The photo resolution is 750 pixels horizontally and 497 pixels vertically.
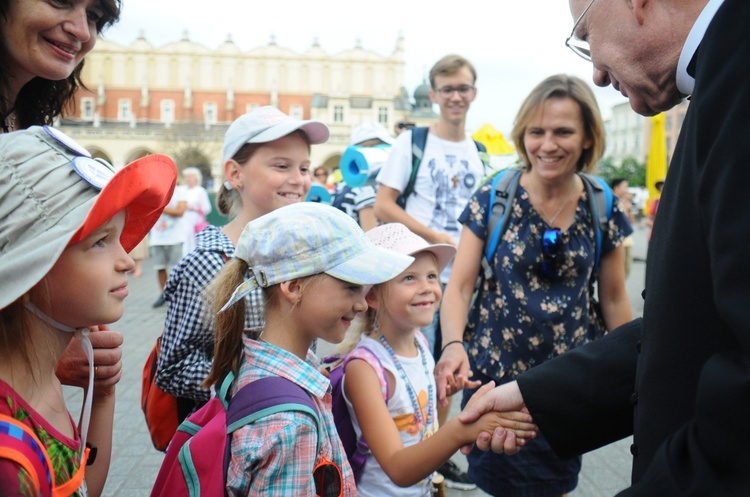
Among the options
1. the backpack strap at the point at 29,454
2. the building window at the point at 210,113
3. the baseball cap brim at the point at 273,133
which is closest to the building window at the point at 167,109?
the building window at the point at 210,113

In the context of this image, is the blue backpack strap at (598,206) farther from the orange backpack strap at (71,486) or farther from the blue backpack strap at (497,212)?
the orange backpack strap at (71,486)

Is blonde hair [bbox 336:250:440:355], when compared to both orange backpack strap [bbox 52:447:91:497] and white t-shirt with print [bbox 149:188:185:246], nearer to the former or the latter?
orange backpack strap [bbox 52:447:91:497]

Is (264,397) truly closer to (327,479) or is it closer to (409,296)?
(327,479)

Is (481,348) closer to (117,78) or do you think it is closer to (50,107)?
(50,107)

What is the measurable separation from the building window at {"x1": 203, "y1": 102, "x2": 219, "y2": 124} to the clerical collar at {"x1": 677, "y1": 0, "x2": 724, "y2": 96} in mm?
75551

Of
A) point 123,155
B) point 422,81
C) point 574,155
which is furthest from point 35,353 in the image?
point 123,155

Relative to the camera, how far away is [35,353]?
5.32 ft

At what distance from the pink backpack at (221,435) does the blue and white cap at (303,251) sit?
0.28m

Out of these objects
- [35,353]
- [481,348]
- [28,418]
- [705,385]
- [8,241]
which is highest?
[8,241]

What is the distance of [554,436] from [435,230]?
259cm

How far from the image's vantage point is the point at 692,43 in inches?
54.6

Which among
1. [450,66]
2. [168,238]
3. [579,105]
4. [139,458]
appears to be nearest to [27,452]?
[579,105]

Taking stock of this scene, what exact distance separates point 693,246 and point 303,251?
1146 mm

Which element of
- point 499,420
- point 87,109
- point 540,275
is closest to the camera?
point 499,420
